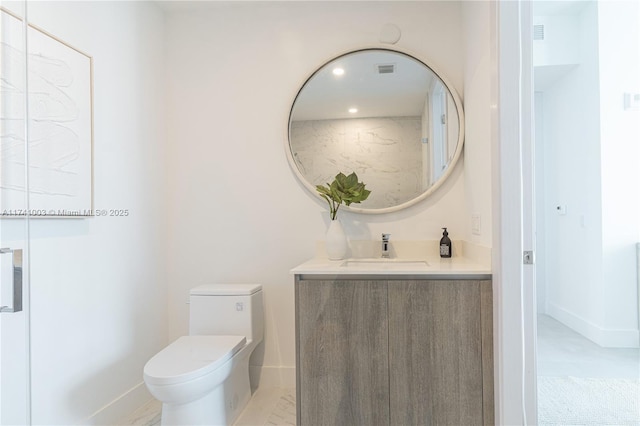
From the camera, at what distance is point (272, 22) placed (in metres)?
2.60

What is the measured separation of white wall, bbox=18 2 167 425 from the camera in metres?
1.75

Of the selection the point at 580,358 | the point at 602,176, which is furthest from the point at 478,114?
the point at 580,358

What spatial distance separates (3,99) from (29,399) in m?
1.06

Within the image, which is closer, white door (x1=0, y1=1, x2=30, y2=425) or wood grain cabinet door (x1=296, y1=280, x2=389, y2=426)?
white door (x1=0, y1=1, x2=30, y2=425)

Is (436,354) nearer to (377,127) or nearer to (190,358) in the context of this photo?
(190,358)

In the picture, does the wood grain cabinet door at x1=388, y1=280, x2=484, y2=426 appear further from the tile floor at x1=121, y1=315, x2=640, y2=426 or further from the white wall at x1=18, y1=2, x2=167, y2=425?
the white wall at x1=18, y1=2, x2=167, y2=425

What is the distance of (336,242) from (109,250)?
1215mm

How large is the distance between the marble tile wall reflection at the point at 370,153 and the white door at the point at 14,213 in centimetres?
142

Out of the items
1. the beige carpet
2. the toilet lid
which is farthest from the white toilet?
the beige carpet

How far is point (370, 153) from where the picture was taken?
2.49 meters

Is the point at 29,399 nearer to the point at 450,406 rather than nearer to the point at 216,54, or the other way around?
the point at 450,406

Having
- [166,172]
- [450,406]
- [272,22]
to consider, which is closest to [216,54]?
[272,22]

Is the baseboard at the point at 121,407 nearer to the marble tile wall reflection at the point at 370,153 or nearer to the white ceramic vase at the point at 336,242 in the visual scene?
the white ceramic vase at the point at 336,242

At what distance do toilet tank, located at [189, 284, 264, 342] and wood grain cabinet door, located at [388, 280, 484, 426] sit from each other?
0.94 meters
